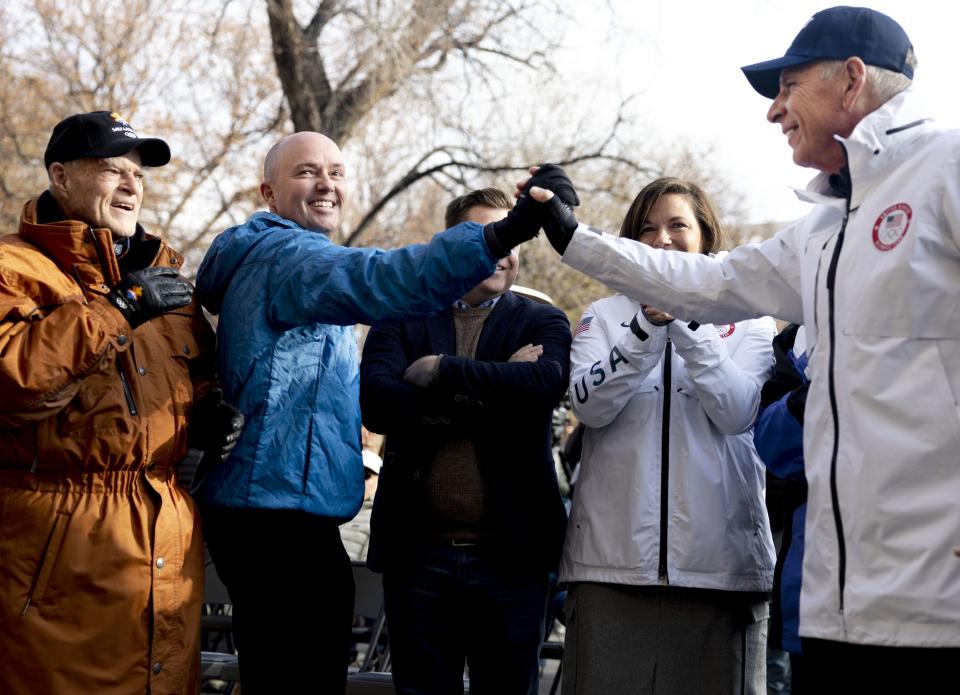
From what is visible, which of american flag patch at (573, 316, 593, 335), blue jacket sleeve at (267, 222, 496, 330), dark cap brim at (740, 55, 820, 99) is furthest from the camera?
american flag patch at (573, 316, 593, 335)

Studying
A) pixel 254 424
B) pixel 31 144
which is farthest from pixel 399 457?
pixel 31 144

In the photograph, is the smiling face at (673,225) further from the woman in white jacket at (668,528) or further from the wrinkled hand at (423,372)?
the wrinkled hand at (423,372)

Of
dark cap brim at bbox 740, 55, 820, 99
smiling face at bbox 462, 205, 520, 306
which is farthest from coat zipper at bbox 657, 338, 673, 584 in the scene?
dark cap brim at bbox 740, 55, 820, 99

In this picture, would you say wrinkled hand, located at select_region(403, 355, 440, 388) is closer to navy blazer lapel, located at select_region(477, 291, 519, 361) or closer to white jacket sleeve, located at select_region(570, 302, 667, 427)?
navy blazer lapel, located at select_region(477, 291, 519, 361)

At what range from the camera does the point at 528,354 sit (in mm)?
4027

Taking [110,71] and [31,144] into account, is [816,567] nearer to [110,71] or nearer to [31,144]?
[110,71]

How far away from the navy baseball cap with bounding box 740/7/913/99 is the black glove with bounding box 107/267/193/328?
196 cm

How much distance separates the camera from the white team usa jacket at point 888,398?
8.06 feet

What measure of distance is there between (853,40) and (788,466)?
127cm

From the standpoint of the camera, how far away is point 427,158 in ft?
49.2

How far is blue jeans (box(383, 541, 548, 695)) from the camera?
3.80m

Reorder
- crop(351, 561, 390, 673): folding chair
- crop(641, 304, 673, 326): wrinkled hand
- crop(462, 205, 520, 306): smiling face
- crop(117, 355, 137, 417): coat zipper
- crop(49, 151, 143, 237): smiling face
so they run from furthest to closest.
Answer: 1. crop(351, 561, 390, 673): folding chair
2. crop(462, 205, 520, 306): smiling face
3. crop(49, 151, 143, 237): smiling face
4. crop(641, 304, 673, 326): wrinkled hand
5. crop(117, 355, 137, 417): coat zipper

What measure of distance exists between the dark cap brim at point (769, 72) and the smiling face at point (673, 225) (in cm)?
79

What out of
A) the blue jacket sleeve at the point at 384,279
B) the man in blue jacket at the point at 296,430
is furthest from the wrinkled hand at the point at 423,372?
the blue jacket sleeve at the point at 384,279
